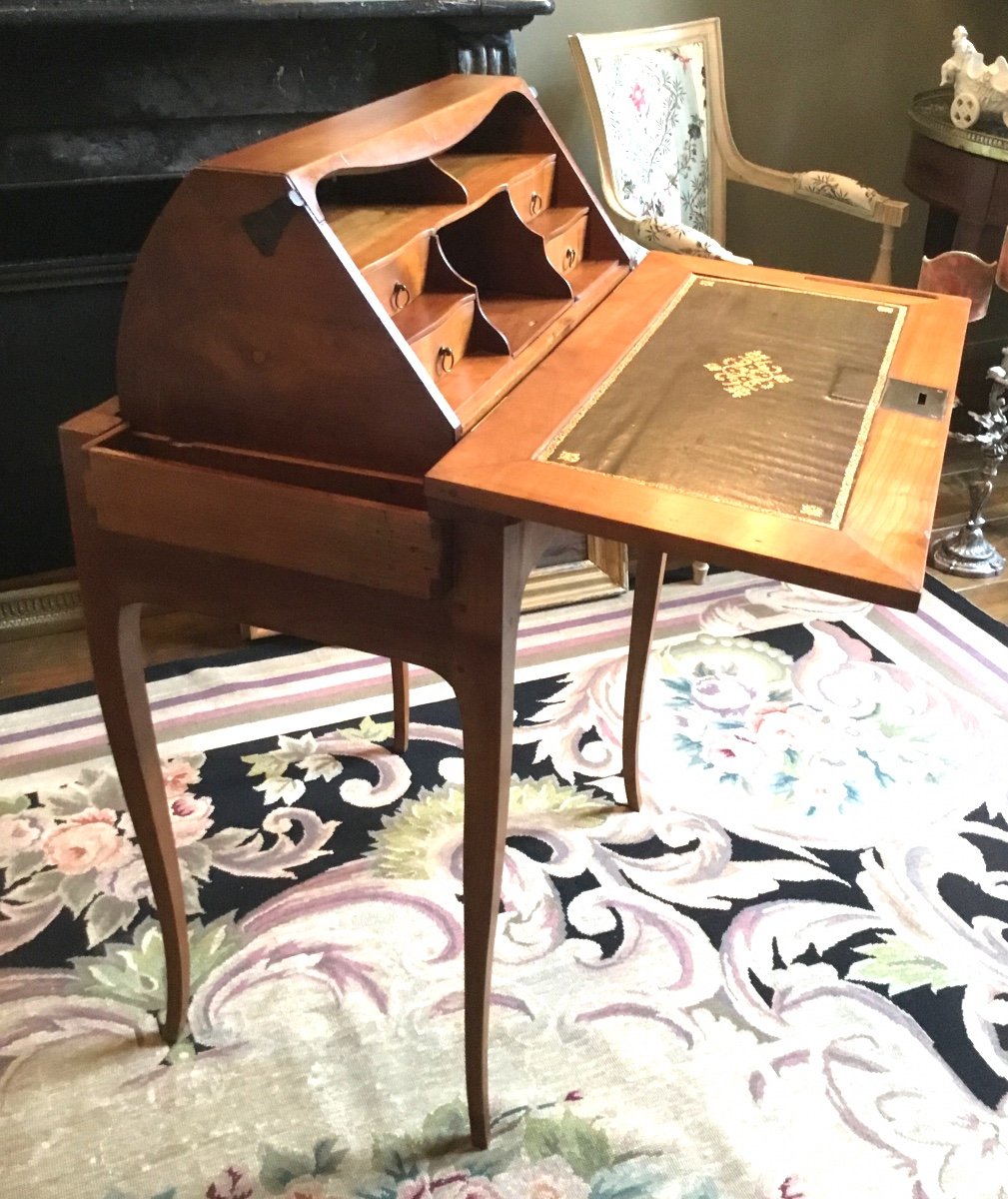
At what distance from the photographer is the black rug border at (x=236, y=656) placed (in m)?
1.91

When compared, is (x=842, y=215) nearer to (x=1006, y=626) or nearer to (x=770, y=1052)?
(x=1006, y=626)

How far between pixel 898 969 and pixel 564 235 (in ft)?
3.37

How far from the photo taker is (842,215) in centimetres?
290

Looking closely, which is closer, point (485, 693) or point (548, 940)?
point (485, 693)

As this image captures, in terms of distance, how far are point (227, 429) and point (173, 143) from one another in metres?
1.12

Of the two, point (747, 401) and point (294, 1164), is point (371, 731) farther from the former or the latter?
point (747, 401)

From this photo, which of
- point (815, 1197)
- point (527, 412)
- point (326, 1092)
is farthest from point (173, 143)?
point (815, 1197)

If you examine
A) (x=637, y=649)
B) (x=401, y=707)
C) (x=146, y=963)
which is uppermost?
(x=637, y=649)

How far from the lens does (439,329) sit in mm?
950

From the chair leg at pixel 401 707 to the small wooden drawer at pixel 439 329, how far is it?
0.74 meters

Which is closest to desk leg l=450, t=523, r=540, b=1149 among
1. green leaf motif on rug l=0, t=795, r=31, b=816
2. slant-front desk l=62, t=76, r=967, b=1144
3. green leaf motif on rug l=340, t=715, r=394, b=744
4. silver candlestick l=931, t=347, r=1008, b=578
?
slant-front desk l=62, t=76, r=967, b=1144

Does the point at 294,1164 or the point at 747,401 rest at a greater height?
the point at 747,401

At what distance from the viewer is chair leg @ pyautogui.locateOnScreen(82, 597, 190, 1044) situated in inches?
40.8

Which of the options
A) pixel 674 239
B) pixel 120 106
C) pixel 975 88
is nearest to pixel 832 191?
pixel 975 88
